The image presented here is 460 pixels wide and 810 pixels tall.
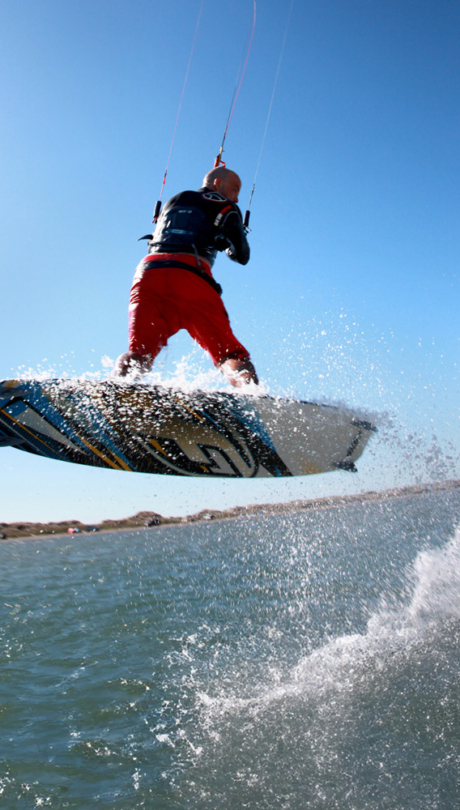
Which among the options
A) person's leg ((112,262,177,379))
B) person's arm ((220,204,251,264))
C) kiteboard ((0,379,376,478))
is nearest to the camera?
Result: kiteboard ((0,379,376,478))

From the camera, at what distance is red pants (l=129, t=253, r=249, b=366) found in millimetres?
3867

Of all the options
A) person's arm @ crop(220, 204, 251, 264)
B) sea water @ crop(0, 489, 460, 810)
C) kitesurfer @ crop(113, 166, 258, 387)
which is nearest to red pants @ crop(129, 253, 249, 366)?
kitesurfer @ crop(113, 166, 258, 387)

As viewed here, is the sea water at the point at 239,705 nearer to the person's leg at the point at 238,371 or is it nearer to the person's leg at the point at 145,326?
the person's leg at the point at 238,371

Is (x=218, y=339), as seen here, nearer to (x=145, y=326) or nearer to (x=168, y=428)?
(x=145, y=326)

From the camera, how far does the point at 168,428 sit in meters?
3.77

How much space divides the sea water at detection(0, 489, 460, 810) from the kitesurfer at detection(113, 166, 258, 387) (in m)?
2.83

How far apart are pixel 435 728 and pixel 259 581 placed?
9.35 meters

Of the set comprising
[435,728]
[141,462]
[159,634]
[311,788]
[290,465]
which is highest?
[290,465]

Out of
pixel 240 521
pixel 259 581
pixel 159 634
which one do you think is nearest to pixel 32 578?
pixel 259 581

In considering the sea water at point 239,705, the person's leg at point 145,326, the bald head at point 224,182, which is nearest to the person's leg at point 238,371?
the person's leg at point 145,326

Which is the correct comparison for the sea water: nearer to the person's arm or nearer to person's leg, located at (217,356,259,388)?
person's leg, located at (217,356,259,388)

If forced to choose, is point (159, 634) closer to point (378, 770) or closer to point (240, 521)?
point (378, 770)

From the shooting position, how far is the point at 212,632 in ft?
22.2

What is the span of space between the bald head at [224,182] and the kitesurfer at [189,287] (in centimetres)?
17
